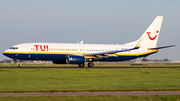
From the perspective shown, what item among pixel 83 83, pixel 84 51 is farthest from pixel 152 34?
pixel 83 83

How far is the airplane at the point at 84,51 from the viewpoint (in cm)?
4712

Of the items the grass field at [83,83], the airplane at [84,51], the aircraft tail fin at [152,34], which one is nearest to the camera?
the grass field at [83,83]

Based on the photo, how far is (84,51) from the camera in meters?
50.9

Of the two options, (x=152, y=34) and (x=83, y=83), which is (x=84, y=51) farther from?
(x=83, y=83)

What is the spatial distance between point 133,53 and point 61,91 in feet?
129

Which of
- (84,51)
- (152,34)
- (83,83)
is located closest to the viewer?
(83,83)

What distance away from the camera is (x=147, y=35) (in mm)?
58000

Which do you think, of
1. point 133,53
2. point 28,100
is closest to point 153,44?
point 133,53

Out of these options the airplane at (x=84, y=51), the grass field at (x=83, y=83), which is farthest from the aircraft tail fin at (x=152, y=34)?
the grass field at (x=83, y=83)

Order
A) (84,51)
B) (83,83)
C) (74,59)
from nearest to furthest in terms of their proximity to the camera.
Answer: (83,83) → (74,59) → (84,51)

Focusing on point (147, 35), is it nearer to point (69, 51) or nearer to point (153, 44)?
point (153, 44)

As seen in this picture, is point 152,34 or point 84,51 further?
point 152,34

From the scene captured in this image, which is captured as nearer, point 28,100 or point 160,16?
point 28,100

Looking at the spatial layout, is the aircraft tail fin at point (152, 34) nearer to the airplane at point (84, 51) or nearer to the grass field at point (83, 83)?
the airplane at point (84, 51)
